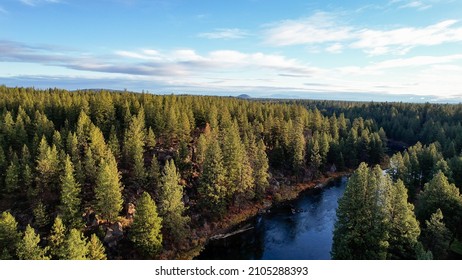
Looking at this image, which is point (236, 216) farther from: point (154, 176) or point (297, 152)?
point (297, 152)

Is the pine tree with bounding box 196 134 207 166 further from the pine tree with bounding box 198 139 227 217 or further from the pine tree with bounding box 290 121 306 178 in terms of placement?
the pine tree with bounding box 290 121 306 178

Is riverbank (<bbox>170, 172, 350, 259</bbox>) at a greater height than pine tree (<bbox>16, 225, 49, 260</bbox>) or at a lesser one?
lesser

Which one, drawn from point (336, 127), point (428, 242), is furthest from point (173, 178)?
point (336, 127)

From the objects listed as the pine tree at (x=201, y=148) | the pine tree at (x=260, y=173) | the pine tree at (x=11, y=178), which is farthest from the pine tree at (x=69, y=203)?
the pine tree at (x=260, y=173)

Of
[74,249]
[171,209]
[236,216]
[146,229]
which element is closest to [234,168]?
[236,216]

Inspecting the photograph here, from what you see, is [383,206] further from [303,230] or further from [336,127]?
[336,127]

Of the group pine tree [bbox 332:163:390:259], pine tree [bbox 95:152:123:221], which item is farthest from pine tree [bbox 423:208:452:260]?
pine tree [bbox 95:152:123:221]

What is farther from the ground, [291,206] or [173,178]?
[173,178]
